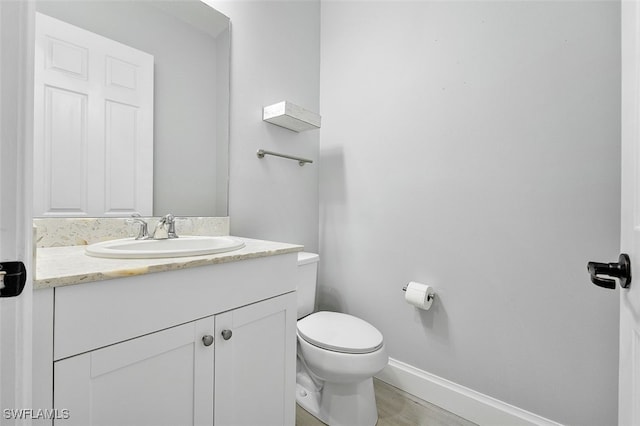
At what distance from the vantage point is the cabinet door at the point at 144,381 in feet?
2.02

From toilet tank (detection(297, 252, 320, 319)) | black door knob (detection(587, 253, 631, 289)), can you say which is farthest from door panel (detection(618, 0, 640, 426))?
toilet tank (detection(297, 252, 320, 319))

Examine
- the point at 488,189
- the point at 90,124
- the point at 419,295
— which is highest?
the point at 90,124

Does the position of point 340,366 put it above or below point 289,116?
below

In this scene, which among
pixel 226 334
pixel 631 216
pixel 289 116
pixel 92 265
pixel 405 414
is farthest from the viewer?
pixel 289 116

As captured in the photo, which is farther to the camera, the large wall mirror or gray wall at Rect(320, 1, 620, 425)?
gray wall at Rect(320, 1, 620, 425)

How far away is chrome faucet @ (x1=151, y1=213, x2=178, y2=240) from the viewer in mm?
1111

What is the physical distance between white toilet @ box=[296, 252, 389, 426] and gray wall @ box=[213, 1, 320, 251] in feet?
1.96

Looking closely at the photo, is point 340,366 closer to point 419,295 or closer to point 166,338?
point 419,295

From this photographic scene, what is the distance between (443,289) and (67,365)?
4.73 feet

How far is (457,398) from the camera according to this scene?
1.37 metres

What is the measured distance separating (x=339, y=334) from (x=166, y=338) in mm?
800

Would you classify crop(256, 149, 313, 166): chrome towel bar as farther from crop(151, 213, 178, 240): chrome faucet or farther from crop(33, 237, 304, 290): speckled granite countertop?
crop(33, 237, 304, 290): speckled granite countertop

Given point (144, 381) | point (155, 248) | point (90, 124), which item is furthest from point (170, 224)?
point (144, 381)

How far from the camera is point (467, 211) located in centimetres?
137
